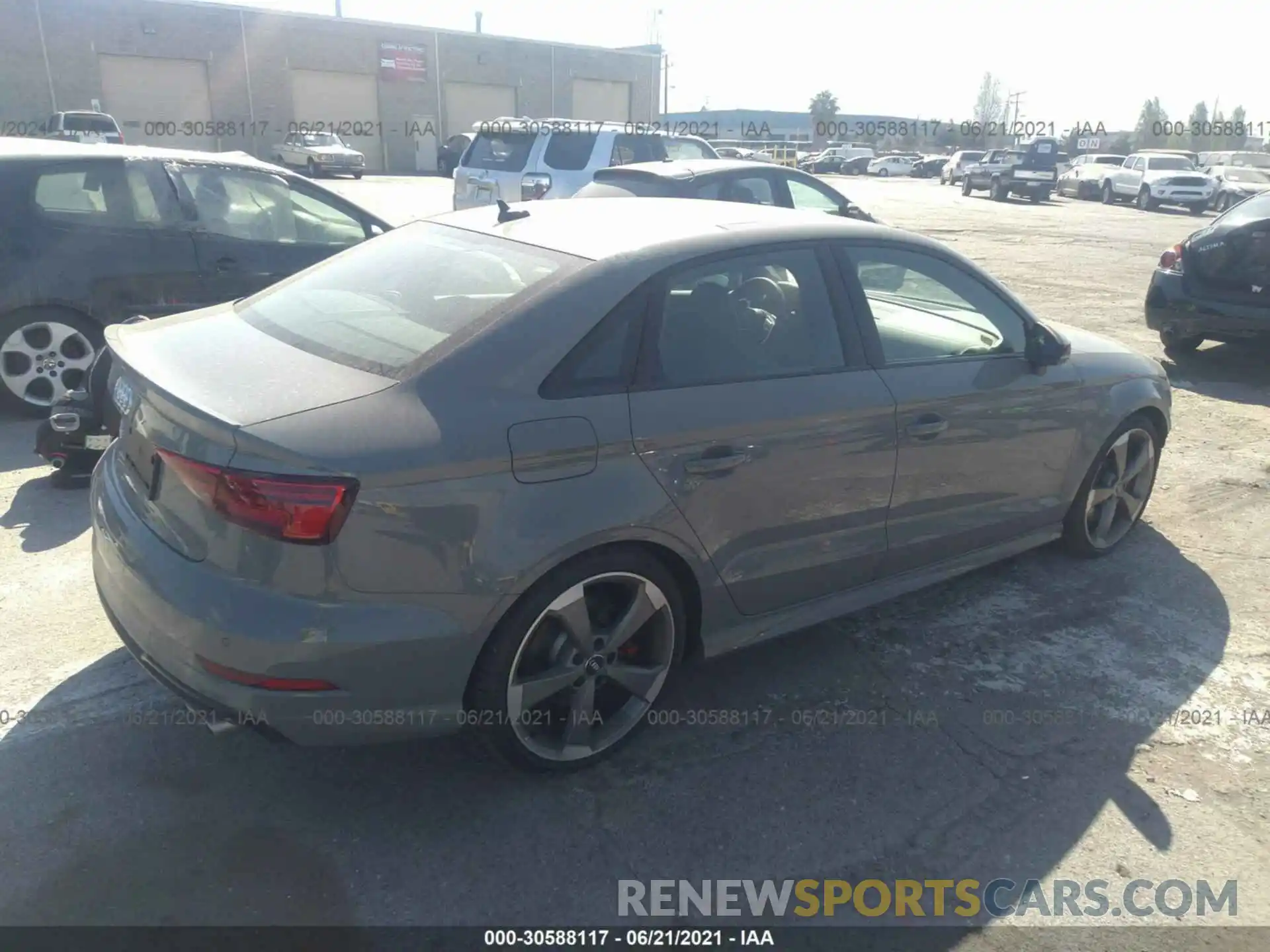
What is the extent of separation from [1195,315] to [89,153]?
845 centimetres

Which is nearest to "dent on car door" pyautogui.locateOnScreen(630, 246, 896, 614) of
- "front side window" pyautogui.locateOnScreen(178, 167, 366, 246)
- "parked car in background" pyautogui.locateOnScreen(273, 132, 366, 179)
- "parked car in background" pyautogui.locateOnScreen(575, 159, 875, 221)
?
"front side window" pyautogui.locateOnScreen(178, 167, 366, 246)

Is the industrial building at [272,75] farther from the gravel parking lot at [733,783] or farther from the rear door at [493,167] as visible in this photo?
the gravel parking lot at [733,783]

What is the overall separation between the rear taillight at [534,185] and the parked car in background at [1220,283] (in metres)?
6.28

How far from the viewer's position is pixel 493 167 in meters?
11.8

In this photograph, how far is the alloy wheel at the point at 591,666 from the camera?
2859 mm

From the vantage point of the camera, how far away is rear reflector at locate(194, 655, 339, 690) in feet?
8.17

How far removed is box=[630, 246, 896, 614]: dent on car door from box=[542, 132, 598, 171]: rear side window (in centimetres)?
838

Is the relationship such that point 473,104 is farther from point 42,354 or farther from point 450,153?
point 42,354

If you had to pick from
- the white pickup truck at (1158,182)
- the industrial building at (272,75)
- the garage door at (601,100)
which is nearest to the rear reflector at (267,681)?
the white pickup truck at (1158,182)

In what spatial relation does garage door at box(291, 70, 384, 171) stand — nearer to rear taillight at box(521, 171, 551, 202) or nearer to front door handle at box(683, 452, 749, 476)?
rear taillight at box(521, 171, 551, 202)

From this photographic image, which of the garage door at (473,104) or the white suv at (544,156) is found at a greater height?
the garage door at (473,104)

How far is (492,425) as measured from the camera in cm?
264

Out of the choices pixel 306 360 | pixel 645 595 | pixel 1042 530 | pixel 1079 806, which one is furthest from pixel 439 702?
pixel 1042 530

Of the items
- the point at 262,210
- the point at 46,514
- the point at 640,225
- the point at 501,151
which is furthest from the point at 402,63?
the point at 640,225
